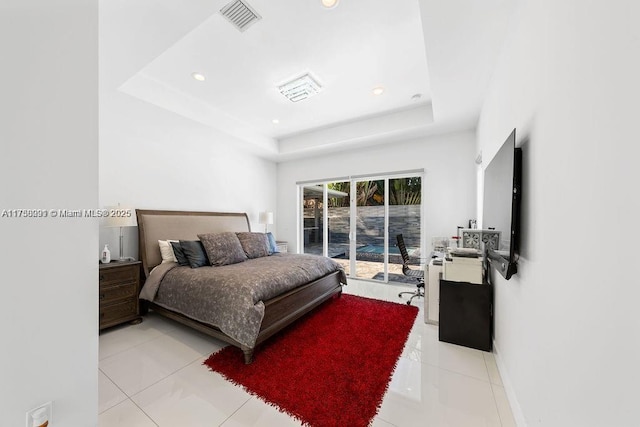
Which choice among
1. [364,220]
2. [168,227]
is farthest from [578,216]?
[168,227]

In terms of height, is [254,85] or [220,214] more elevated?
[254,85]

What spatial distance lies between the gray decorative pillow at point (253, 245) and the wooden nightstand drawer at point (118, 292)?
144 centimetres

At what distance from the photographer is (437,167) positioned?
416 cm

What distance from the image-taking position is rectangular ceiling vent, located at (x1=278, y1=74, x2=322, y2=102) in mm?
2969

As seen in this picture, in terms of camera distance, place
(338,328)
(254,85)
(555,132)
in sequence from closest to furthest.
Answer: (555,132) < (338,328) < (254,85)

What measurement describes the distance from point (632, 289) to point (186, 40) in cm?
342

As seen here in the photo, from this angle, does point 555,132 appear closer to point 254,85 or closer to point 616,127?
point 616,127

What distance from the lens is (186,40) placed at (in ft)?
7.76

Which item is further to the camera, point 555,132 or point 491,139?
point 491,139

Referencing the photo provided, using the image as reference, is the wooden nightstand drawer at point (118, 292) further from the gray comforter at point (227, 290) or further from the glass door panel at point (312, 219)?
the glass door panel at point (312, 219)

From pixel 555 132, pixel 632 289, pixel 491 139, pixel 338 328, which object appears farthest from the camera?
pixel 338 328

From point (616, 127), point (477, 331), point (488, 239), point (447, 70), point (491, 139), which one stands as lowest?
point (477, 331)

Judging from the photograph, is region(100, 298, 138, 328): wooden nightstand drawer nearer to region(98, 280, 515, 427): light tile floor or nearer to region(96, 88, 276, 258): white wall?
region(98, 280, 515, 427): light tile floor
